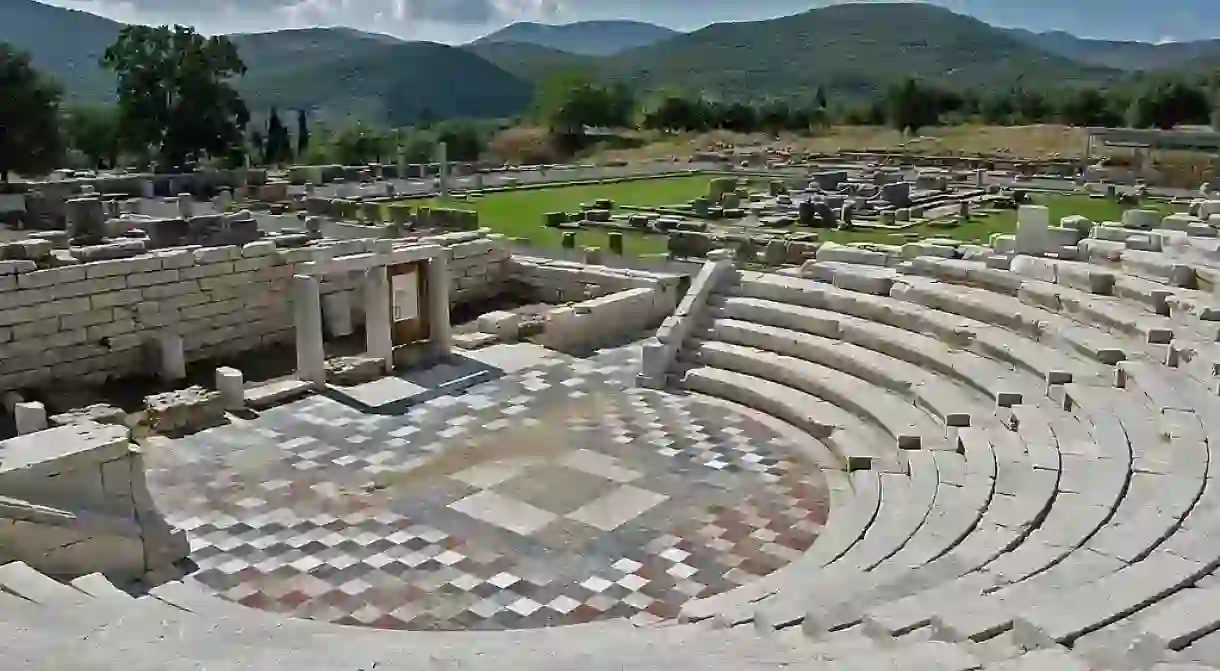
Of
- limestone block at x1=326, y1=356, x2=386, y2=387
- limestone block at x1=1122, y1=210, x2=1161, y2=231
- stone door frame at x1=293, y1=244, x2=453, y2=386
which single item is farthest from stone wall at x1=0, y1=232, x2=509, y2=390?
limestone block at x1=1122, y1=210, x2=1161, y2=231

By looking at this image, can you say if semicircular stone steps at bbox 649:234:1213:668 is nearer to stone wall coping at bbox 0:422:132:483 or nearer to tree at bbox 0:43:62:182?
stone wall coping at bbox 0:422:132:483

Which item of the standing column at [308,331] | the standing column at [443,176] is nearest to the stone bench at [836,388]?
the standing column at [308,331]

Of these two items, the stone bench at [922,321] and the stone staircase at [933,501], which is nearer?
the stone staircase at [933,501]

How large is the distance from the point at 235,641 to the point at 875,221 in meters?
25.5

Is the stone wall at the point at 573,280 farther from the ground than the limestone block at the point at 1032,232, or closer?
closer

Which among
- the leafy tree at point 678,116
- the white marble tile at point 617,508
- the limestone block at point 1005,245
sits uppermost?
the leafy tree at point 678,116

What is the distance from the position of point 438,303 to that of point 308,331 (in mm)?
2285

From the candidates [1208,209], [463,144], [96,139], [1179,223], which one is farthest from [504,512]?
[463,144]

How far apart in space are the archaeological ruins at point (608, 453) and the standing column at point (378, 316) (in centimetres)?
5

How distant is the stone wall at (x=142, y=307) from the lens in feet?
50.1

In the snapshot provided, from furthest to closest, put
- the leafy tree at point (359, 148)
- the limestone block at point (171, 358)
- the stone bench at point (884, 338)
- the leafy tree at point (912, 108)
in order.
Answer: the leafy tree at point (912, 108), the leafy tree at point (359, 148), the limestone block at point (171, 358), the stone bench at point (884, 338)

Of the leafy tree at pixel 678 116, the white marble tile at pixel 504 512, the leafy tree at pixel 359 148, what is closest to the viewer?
the white marble tile at pixel 504 512

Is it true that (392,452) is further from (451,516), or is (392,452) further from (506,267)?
(506,267)

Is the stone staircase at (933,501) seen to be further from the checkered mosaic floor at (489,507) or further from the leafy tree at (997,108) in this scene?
the leafy tree at (997,108)
